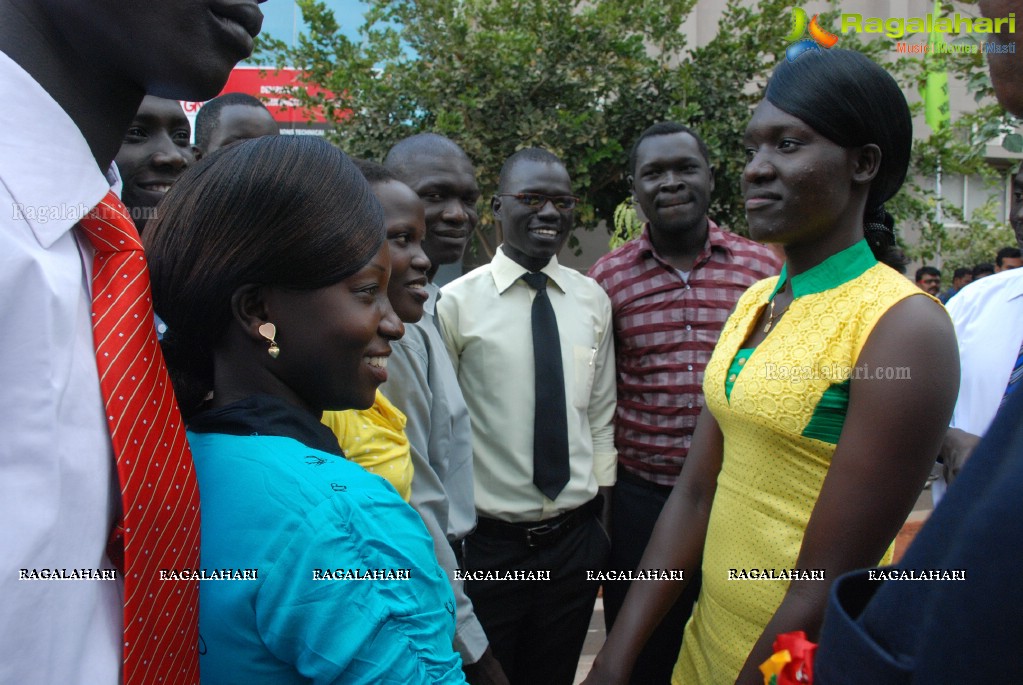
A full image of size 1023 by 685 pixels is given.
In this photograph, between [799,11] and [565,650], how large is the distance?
22.0ft

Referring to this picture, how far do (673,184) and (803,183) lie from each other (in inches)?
67.9

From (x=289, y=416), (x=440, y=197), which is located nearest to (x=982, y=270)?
(x=440, y=197)

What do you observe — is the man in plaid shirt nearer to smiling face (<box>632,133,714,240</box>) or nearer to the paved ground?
smiling face (<box>632,133,714,240</box>)

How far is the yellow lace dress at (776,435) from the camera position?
166cm

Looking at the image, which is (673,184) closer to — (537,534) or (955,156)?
(537,534)

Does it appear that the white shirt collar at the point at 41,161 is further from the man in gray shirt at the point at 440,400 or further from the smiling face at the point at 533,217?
the smiling face at the point at 533,217

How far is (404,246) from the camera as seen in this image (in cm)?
227

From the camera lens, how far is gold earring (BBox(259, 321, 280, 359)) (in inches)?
48.2

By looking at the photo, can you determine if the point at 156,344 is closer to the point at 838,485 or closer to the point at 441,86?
the point at 838,485

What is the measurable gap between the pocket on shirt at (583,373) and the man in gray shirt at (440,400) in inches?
25.9

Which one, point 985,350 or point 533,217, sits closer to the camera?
point 985,350

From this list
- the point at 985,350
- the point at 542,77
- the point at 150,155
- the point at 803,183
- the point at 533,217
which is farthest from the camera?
the point at 542,77

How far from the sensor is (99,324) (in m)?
0.91

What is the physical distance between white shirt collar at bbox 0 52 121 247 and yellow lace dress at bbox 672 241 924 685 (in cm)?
138
